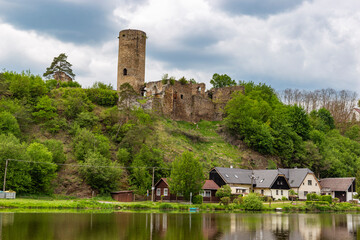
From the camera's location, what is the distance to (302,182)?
6038cm

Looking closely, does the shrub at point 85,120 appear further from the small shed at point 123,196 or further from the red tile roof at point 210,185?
the red tile roof at point 210,185

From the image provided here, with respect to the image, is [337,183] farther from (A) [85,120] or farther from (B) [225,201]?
(A) [85,120]

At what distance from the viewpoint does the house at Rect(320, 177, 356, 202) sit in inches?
2426

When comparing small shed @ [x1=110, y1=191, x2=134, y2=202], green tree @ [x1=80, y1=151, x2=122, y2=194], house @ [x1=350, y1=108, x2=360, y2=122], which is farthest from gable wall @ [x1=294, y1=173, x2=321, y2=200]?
house @ [x1=350, y1=108, x2=360, y2=122]

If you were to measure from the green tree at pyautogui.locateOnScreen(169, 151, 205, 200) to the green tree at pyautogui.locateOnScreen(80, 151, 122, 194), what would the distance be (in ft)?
23.5

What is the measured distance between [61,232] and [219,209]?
2745cm

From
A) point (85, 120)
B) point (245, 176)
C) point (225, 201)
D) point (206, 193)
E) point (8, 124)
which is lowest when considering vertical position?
point (225, 201)

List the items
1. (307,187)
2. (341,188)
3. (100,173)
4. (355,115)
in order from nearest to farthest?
1. (100,173)
2. (307,187)
3. (341,188)
4. (355,115)

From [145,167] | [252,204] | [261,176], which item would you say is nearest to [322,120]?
[261,176]

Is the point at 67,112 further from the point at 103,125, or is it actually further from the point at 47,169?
the point at 47,169

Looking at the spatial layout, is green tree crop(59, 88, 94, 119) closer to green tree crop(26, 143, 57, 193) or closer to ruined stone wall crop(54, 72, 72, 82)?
green tree crop(26, 143, 57, 193)

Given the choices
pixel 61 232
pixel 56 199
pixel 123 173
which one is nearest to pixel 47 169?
pixel 56 199

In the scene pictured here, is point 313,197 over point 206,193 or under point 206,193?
under

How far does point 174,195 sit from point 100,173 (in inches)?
386
